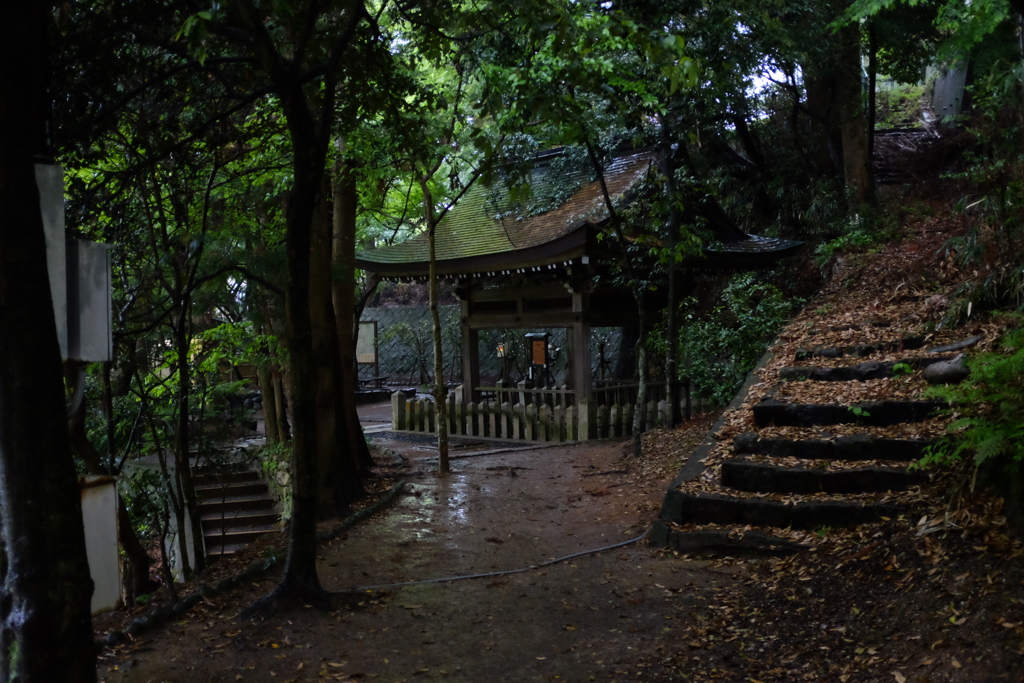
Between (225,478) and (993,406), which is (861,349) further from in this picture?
(225,478)

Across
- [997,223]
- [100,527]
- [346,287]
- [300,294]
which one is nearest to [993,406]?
[300,294]

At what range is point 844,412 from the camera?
265 inches

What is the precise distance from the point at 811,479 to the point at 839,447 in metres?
0.46

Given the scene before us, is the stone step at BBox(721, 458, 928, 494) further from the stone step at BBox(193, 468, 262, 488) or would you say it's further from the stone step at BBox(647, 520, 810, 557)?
the stone step at BBox(193, 468, 262, 488)

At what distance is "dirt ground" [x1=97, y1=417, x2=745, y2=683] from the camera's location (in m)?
4.25

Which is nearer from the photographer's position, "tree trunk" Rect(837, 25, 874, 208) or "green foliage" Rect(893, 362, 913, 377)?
"green foliage" Rect(893, 362, 913, 377)

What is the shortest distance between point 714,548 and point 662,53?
348cm

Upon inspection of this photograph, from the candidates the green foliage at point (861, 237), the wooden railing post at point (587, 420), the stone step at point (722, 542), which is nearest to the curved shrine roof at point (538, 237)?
the green foliage at point (861, 237)

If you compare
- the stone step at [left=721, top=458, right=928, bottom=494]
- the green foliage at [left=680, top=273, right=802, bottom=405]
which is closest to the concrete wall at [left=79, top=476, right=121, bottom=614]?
the stone step at [left=721, top=458, right=928, bottom=494]

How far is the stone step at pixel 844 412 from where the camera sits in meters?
6.38

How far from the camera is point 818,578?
15.9 ft

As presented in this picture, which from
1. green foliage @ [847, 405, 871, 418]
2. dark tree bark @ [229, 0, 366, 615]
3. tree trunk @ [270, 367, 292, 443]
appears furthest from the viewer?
tree trunk @ [270, 367, 292, 443]

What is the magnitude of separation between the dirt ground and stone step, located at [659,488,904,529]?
467mm

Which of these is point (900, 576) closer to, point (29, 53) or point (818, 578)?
point (818, 578)
